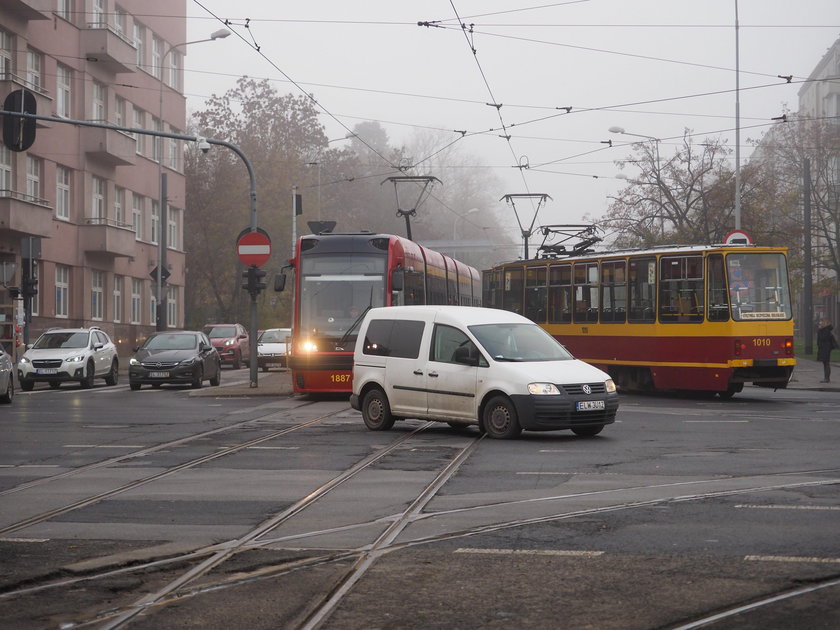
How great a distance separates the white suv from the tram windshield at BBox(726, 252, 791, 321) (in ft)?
54.6

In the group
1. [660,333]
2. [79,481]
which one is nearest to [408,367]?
[79,481]

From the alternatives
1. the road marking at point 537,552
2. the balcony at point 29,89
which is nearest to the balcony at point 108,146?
the balcony at point 29,89

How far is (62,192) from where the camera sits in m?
49.9

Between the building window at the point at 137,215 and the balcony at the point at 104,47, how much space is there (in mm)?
7281

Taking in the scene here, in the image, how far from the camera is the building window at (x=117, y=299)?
182 feet

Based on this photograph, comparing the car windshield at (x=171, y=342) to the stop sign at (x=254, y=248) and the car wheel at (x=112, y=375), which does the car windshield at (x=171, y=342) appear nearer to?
the car wheel at (x=112, y=375)

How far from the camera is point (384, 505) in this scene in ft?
36.1

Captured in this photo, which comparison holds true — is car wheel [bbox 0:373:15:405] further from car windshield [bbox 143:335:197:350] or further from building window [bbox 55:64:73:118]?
building window [bbox 55:64:73:118]

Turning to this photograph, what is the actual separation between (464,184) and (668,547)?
109 meters

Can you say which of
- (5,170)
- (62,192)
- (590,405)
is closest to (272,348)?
(62,192)

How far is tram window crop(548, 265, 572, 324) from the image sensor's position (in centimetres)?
3192

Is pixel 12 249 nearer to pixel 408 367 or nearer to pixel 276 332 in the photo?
pixel 276 332

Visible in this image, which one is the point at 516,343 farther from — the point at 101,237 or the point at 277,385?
the point at 101,237

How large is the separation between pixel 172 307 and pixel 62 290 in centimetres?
1427
